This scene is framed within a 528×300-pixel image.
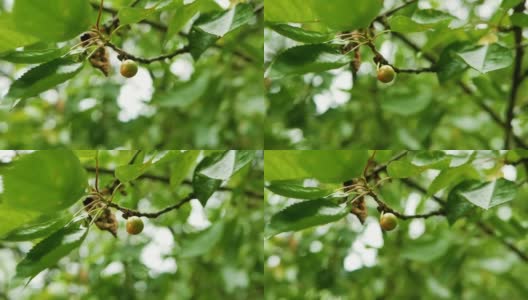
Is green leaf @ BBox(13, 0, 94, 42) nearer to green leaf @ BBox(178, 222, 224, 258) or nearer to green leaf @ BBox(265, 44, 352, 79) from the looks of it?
green leaf @ BBox(265, 44, 352, 79)

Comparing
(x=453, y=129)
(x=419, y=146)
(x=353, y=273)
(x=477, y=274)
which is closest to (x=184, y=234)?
(x=353, y=273)

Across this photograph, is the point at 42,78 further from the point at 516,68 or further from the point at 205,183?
the point at 516,68

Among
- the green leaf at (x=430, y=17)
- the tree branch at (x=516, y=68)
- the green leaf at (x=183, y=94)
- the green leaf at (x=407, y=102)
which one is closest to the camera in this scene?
the green leaf at (x=430, y=17)

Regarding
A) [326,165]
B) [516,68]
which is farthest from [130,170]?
[516,68]

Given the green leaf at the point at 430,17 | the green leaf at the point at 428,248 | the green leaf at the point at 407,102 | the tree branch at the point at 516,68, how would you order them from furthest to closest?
the green leaf at the point at 407,102
the green leaf at the point at 428,248
the tree branch at the point at 516,68
the green leaf at the point at 430,17

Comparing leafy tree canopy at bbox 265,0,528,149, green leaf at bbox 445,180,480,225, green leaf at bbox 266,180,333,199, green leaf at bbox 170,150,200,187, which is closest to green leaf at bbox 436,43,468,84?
leafy tree canopy at bbox 265,0,528,149

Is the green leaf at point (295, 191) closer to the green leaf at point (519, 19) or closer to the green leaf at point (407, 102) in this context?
the green leaf at point (519, 19)

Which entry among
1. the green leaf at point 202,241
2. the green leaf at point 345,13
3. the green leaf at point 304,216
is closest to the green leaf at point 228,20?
the green leaf at point 345,13
